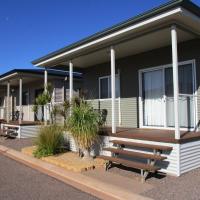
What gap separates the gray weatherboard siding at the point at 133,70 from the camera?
326 inches

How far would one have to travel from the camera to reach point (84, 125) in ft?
25.0

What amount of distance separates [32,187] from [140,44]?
5.27 m

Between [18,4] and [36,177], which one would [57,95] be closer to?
[18,4]

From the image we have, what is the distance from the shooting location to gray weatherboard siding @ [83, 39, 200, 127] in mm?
8281

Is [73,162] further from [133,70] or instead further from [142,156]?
[133,70]

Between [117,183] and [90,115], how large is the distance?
8.41 ft

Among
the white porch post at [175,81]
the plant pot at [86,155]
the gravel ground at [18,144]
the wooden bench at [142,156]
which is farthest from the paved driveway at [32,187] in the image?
the gravel ground at [18,144]

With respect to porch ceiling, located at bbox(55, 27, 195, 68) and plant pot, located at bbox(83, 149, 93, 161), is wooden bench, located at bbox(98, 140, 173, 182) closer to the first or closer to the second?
plant pot, located at bbox(83, 149, 93, 161)

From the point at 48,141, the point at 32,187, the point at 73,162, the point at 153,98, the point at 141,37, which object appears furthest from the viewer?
the point at 153,98

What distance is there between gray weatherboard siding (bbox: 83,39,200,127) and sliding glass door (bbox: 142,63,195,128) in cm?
24

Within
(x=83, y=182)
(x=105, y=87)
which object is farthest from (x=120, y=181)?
(x=105, y=87)

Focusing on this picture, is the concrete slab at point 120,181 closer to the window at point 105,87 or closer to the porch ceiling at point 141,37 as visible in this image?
the porch ceiling at point 141,37

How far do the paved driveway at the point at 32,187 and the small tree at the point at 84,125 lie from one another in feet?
4.86

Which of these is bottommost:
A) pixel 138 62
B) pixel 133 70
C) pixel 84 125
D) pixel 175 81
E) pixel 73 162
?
pixel 73 162
